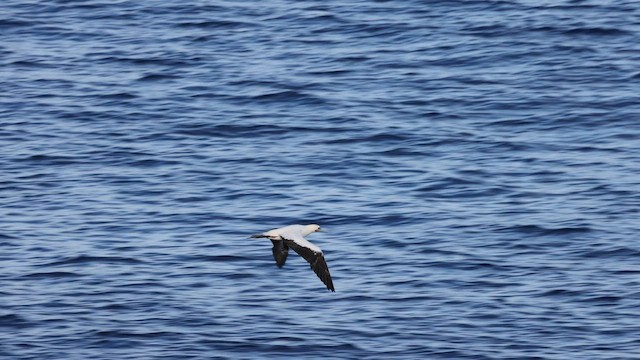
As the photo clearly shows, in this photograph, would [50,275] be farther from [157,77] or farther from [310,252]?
[157,77]

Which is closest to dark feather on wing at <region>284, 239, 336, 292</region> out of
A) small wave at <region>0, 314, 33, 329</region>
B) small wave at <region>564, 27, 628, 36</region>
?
small wave at <region>0, 314, 33, 329</region>

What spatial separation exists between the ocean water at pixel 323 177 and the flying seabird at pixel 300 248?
1535mm

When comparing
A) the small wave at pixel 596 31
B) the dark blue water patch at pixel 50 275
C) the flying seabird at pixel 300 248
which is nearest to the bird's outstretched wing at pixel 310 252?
the flying seabird at pixel 300 248

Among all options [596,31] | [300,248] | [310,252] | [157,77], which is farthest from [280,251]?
[596,31]

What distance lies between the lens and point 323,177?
22.8m

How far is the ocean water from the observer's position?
18453 mm

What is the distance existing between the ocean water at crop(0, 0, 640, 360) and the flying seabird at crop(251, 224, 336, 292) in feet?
5.03

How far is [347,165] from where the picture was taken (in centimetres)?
2331

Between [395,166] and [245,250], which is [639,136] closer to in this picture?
[395,166]

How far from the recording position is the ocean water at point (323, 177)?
1845 centimetres

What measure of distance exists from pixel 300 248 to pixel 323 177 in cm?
650

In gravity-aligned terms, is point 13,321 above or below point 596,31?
below

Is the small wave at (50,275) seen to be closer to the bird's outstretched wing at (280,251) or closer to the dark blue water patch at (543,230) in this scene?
the bird's outstretched wing at (280,251)

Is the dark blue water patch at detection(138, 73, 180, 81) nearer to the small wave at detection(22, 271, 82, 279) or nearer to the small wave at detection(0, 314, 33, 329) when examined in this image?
the small wave at detection(22, 271, 82, 279)
